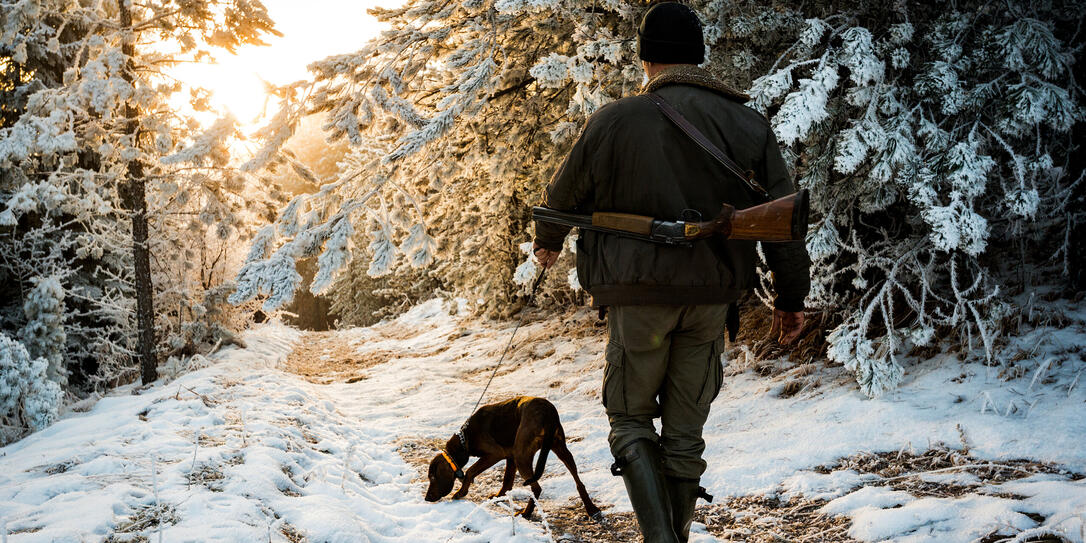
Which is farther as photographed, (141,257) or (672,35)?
(141,257)

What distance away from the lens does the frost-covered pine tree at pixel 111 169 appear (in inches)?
391

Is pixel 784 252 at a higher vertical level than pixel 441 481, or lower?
higher

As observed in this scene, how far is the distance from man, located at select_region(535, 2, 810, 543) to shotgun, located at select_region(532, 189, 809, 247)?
54mm

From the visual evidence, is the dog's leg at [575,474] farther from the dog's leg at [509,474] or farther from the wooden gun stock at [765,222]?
the wooden gun stock at [765,222]

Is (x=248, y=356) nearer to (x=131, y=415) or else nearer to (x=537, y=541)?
(x=131, y=415)

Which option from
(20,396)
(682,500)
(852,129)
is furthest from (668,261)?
(20,396)

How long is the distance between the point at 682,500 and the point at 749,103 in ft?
11.8

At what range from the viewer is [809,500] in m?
3.60

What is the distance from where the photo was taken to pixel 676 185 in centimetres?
263

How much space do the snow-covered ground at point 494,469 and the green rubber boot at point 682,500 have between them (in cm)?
62

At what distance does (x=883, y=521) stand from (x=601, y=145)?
7.61ft

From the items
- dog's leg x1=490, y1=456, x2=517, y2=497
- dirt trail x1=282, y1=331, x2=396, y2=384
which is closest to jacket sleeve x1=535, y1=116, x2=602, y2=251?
dog's leg x1=490, y1=456, x2=517, y2=497

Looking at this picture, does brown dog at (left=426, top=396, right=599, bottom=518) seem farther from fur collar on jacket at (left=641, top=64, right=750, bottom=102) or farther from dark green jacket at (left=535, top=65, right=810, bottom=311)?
fur collar on jacket at (left=641, top=64, right=750, bottom=102)

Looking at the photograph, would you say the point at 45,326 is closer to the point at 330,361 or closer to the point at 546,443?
the point at 330,361
